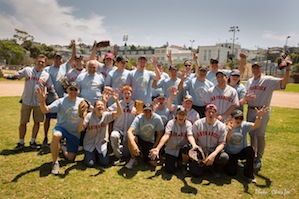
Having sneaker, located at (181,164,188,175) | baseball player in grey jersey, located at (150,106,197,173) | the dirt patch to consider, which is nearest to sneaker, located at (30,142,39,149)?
baseball player in grey jersey, located at (150,106,197,173)

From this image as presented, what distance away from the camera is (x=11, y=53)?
Answer: 2319 inches

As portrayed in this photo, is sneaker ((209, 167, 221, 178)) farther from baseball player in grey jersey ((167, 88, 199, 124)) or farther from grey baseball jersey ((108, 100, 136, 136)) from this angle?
grey baseball jersey ((108, 100, 136, 136))

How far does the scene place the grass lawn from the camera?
Answer: 14.1 feet

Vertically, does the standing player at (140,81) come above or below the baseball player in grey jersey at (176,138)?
above

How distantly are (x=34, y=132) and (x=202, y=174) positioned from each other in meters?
4.81

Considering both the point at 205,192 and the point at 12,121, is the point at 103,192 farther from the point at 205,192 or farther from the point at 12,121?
the point at 12,121

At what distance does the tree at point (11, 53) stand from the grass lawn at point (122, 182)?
6023 centimetres

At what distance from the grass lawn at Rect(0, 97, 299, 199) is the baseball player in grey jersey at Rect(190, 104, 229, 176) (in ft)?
1.01

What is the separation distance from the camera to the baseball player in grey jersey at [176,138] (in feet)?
17.5

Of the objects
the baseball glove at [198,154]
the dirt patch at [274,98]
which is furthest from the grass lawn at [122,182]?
the dirt patch at [274,98]

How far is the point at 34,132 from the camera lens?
21.6 ft

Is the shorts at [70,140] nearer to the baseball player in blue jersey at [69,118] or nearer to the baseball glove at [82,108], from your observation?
the baseball player in blue jersey at [69,118]

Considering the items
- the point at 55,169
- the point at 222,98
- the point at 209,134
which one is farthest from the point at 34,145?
the point at 222,98

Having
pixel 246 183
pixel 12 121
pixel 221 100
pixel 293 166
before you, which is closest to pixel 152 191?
pixel 246 183
